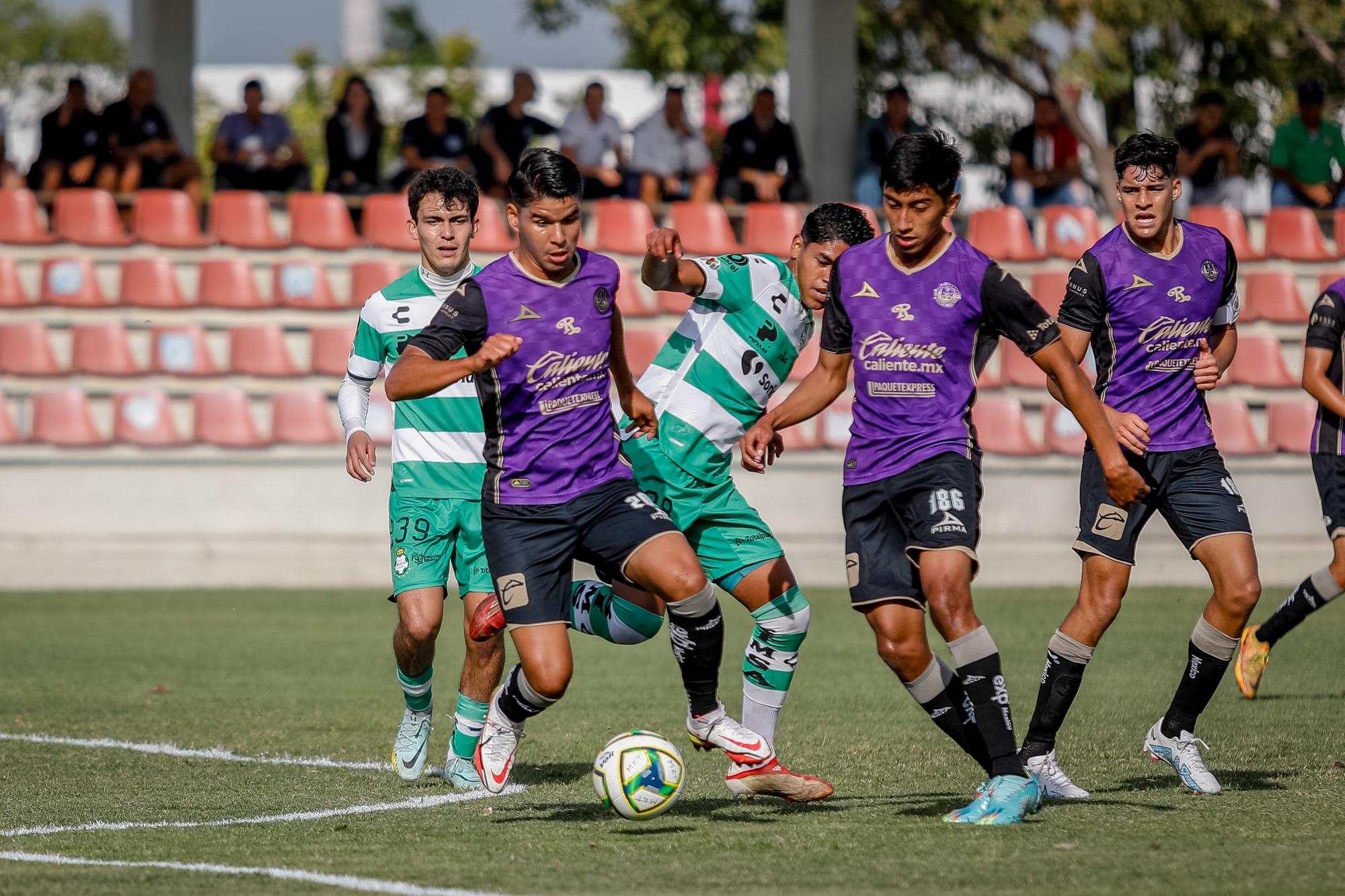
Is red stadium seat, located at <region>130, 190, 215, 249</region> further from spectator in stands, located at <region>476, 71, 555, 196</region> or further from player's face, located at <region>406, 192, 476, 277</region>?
player's face, located at <region>406, 192, 476, 277</region>

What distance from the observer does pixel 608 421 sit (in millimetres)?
6004

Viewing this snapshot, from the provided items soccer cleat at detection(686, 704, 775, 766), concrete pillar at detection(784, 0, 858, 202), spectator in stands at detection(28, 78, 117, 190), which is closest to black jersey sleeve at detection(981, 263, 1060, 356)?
soccer cleat at detection(686, 704, 775, 766)

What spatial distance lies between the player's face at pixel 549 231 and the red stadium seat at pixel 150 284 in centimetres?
1118

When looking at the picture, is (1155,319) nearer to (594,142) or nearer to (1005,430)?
(1005,430)

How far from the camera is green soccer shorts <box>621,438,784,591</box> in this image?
644cm

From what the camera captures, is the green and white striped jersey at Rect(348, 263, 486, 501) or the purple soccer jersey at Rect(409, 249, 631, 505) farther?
the green and white striped jersey at Rect(348, 263, 486, 501)

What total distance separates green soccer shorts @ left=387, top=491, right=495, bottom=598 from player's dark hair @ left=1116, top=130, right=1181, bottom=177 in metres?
2.81

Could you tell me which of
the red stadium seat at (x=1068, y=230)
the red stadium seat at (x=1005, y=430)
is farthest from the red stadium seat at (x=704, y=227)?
the red stadium seat at (x=1068, y=230)

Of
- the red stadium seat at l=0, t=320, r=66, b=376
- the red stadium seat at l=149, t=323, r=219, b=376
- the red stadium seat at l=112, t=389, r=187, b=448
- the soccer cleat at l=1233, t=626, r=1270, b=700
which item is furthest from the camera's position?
the red stadium seat at l=149, t=323, r=219, b=376

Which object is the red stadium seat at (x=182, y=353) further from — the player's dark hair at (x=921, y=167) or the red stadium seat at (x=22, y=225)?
the player's dark hair at (x=921, y=167)

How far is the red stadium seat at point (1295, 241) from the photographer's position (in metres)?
16.8

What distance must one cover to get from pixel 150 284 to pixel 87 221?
107 centimetres

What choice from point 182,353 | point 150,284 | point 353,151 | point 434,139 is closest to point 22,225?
point 150,284

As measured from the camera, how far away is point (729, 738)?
19.6 feet
